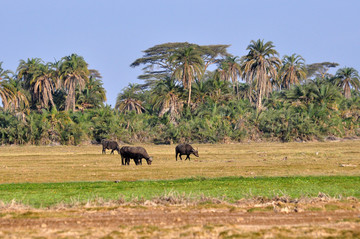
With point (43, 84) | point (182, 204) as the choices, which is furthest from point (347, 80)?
point (182, 204)

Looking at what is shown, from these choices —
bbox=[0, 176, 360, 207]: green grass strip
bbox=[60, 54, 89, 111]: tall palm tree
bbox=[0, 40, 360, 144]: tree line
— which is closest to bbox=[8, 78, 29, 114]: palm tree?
bbox=[0, 40, 360, 144]: tree line

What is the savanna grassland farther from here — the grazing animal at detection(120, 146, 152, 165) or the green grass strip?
the grazing animal at detection(120, 146, 152, 165)

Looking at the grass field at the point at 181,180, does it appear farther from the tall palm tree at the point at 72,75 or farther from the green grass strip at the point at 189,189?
the tall palm tree at the point at 72,75

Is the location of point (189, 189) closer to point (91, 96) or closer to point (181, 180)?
point (181, 180)

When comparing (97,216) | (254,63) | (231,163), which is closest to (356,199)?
(97,216)

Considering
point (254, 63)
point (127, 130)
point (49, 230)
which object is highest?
point (254, 63)

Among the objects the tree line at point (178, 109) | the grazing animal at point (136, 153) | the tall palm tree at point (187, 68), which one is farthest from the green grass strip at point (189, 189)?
the tall palm tree at point (187, 68)

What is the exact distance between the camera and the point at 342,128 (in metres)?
65.2

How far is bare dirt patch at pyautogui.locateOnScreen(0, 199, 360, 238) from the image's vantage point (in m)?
11.9

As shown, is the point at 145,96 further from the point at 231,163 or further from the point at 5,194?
the point at 5,194

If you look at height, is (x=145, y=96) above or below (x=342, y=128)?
above

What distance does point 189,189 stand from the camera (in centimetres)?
2086

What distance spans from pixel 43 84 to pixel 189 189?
219 ft

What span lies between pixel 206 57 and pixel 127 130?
43944 mm
